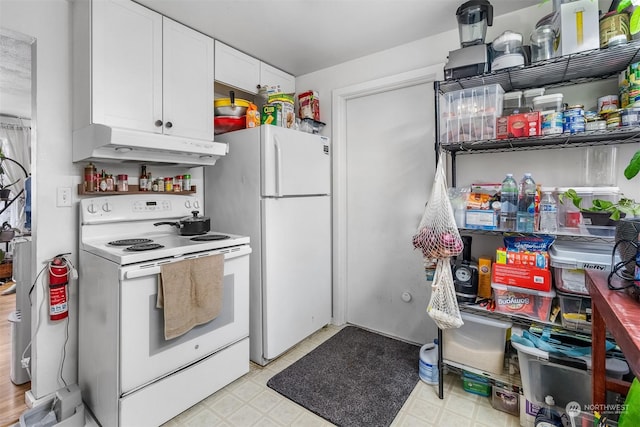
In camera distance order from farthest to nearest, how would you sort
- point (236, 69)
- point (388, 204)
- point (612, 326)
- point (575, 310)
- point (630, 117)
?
1. point (388, 204)
2. point (236, 69)
3. point (575, 310)
4. point (630, 117)
5. point (612, 326)

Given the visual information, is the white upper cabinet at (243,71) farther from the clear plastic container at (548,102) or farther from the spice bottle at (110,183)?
the clear plastic container at (548,102)

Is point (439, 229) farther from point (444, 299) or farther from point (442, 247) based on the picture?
point (444, 299)

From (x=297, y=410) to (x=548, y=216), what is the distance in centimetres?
169

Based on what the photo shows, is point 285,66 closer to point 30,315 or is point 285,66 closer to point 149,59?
point 149,59

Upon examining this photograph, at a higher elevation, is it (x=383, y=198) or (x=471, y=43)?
(x=471, y=43)

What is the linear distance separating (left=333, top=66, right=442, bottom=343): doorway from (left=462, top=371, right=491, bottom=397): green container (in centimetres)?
54

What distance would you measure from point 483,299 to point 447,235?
Answer: 19.4 inches

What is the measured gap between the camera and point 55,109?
1767 millimetres


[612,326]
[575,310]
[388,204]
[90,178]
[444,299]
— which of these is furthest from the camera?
[388,204]

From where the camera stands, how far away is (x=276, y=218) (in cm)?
219

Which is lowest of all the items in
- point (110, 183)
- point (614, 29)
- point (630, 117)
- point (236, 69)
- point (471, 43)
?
point (110, 183)

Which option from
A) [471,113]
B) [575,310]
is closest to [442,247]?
[575,310]

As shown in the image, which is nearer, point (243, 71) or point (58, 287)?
point (58, 287)

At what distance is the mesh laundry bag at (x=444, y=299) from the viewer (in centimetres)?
166
